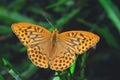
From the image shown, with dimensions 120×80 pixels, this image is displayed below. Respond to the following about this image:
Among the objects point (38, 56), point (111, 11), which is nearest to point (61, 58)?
point (38, 56)

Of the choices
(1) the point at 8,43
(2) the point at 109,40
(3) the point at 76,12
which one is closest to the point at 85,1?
(3) the point at 76,12

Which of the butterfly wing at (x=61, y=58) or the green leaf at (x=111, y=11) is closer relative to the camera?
the butterfly wing at (x=61, y=58)

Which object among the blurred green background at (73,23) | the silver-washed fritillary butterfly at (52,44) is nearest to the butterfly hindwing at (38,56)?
the silver-washed fritillary butterfly at (52,44)

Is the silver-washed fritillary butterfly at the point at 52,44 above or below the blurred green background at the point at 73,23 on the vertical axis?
above

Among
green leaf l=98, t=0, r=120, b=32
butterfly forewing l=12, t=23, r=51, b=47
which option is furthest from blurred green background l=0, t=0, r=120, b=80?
butterfly forewing l=12, t=23, r=51, b=47

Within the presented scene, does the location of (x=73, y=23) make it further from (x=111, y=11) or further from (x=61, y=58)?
(x=61, y=58)

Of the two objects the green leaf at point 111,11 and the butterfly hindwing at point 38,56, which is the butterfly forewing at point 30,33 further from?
the green leaf at point 111,11

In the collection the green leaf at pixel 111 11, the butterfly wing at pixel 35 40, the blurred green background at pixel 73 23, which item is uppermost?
the butterfly wing at pixel 35 40
